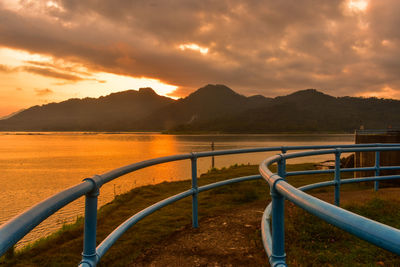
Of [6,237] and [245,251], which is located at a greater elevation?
[6,237]

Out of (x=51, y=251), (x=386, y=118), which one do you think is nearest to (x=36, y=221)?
(x=51, y=251)

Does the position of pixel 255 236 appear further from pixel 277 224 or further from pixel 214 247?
pixel 277 224

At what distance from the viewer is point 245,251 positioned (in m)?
4.03

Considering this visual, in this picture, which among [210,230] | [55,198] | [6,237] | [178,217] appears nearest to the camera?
[6,237]

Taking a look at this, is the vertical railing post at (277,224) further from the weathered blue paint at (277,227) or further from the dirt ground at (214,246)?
the dirt ground at (214,246)

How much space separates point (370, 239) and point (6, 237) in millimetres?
1064

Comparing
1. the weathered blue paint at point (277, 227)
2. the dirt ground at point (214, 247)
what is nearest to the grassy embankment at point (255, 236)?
the dirt ground at point (214, 247)

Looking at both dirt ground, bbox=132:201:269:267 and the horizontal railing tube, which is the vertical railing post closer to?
the horizontal railing tube

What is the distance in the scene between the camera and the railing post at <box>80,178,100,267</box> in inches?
74.0

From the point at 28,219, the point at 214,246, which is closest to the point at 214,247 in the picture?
the point at 214,246

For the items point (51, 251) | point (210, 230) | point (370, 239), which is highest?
point (370, 239)

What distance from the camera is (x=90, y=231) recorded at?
1962 millimetres

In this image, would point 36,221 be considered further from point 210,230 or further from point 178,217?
point 178,217

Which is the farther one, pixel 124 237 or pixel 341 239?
pixel 124 237
